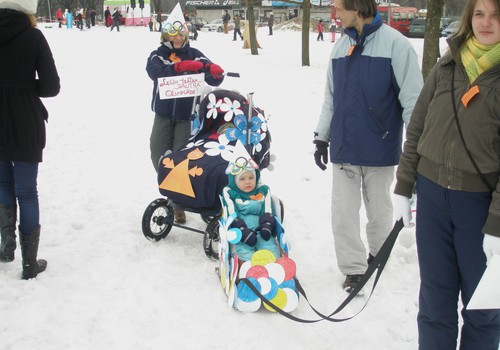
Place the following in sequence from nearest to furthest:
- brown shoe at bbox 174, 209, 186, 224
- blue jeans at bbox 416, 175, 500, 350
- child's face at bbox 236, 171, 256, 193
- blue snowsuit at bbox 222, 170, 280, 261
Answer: blue jeans at bbox 416, 175, 500, 350
blue snowsuit at bbox 222, 170, 280, 261
child's face at bbox 236, 171, 256, 193
brown shoe at bbox 174, 209, 186, 224

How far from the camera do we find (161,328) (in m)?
3.55

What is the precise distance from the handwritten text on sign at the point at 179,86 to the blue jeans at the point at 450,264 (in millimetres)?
2798

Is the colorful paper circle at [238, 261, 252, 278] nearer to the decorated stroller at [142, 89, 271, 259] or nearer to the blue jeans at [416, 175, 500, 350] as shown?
the decorated stroller at [142, 89, 271, 259]

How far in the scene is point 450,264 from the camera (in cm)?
258

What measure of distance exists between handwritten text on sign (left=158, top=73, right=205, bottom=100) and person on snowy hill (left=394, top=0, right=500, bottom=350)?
2.66m

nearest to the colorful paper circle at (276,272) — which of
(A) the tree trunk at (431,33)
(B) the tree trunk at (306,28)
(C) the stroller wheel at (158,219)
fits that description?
(C) the stroller wheel at (158,219)

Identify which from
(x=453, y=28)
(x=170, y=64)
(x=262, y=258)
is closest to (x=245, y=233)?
(x=262, y=258)

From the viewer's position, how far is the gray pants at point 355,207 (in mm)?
3916

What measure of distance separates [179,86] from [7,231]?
1949mm

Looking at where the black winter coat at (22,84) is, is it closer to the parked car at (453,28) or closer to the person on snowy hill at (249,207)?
the person on snowy hill at (249,207)

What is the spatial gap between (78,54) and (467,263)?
Answer: 18.4 meters

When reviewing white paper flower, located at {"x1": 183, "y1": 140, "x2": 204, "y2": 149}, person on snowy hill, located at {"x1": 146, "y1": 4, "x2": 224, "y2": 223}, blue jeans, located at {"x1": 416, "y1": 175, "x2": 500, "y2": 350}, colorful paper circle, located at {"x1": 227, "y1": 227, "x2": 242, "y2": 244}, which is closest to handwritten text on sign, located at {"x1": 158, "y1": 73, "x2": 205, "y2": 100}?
person on snowy hill, located at {"x1": 146, "y1": 4, "x2": 224, "y2": 223}

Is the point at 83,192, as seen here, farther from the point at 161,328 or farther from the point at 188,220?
the point at 161,328

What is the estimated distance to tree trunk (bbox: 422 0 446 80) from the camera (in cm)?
1054
